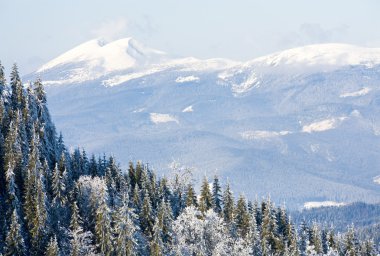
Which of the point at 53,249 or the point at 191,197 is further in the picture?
the point at 191,197

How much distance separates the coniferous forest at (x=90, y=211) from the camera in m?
120

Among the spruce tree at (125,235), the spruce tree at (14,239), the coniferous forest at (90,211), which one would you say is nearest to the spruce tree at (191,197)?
the coniferous forest at (90,211)

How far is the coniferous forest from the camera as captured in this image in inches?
4739

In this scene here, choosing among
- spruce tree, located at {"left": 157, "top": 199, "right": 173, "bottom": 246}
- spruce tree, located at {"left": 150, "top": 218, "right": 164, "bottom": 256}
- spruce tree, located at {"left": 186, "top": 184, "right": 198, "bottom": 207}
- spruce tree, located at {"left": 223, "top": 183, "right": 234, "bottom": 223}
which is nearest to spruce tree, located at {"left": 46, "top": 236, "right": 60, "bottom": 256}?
spruce tree, located at {"left": 150, "top": 218, "right": 164, "bottom": 256}

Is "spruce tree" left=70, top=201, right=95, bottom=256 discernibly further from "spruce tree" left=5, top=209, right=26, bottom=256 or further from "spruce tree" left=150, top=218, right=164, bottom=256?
"spruce tree" left=150, top=218, right=164, bottom=256

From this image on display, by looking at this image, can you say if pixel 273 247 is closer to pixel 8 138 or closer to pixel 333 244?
pixel 333 244

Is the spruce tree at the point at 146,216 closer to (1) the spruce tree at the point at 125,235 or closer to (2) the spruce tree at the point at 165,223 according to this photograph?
(2) the spruce tree at the point at 165,223

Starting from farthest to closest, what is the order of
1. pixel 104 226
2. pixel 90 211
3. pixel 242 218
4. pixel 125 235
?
pixel 242 218 < pixel 90 211 < pixel 104 226 < pixel 125 235

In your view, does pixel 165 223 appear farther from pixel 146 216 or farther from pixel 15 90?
pixel 15 90

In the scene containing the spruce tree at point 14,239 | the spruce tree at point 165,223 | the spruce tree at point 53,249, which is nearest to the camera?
the spruce tree at point 53,249

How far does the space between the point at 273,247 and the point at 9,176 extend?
55.6 m

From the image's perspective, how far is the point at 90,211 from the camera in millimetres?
132375

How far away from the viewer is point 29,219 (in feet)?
401

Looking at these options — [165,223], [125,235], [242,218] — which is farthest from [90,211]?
[242,218]
